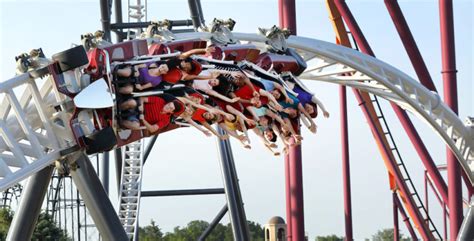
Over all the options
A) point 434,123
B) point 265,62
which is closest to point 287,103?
point 265,62

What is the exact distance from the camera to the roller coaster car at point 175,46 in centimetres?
843

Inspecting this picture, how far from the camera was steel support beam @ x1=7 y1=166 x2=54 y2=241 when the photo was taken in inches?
354

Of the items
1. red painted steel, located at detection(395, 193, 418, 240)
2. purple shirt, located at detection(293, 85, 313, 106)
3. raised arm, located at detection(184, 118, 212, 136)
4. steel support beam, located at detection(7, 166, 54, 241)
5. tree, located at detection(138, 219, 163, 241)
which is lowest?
steel support beam, located at detection(7, 166, 54, 241)

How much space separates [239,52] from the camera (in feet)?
30.7

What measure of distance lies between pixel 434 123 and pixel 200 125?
535 centimetres

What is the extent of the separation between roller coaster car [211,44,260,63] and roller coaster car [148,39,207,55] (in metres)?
0.21

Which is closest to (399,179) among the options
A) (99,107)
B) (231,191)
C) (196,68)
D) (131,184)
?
(231,191)

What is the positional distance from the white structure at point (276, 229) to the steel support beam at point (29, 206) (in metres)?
8.63

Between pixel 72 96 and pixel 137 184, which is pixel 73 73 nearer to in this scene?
pixel 72 96

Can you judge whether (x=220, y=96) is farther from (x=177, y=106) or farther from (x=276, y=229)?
(x=276, y=229)

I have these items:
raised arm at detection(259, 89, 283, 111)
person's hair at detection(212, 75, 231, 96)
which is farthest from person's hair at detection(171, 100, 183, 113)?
raised arm at detection(259, 89, 283, 111)

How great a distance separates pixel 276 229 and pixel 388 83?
5.57m

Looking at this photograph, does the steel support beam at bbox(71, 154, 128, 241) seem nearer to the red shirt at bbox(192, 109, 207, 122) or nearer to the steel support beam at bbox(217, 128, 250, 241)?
the red shirt at bbox(192, 109, 207, 122)

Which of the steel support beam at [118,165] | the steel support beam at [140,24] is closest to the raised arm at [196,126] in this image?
the steel support beam at [140,24]
